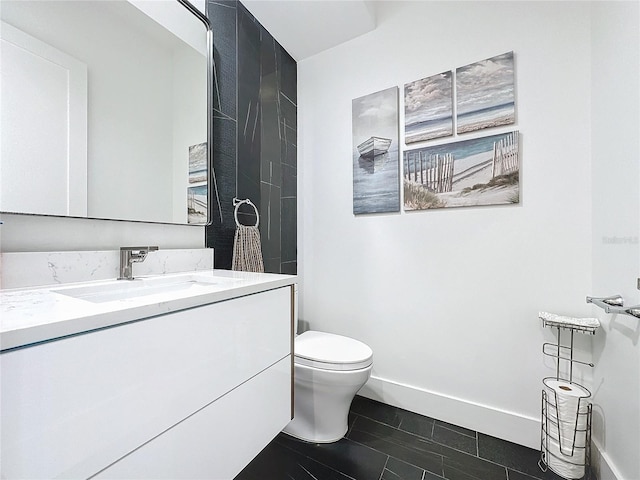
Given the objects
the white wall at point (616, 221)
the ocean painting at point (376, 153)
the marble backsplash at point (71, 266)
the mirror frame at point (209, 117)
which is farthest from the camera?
the ocean painting at point (376, 153)

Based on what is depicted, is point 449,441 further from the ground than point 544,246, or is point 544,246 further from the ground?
point 544,246

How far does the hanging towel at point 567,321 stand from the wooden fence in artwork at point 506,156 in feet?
2.38

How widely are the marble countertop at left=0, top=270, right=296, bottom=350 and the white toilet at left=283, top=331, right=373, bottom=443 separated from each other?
2.37 feet

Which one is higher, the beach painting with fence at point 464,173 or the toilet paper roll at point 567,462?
the beach painting with fence at point 464,173

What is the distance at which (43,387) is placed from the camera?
1.68ft

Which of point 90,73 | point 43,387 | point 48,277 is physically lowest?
point 43,387

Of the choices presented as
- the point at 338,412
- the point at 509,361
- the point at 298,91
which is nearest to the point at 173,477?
the point at 338,412

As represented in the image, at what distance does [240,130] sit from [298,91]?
2.76 feet

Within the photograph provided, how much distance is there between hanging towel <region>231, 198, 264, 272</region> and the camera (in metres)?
1.66

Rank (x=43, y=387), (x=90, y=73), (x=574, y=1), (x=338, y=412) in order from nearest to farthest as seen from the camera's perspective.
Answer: (x=43, y=387)
(x=90, y=73)
(x=574, y=1)
(x=338, y=412)

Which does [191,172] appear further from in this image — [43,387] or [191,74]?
[43,387]

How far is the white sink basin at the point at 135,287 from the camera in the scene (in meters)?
0.93

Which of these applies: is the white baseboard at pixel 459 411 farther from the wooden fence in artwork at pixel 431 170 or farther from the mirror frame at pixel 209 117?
the mirror frame at pixel 209 117

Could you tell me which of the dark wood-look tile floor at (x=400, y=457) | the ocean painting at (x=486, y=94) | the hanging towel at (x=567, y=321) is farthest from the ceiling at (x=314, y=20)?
the dark wood-look tile floor at (x=400, y=457)
